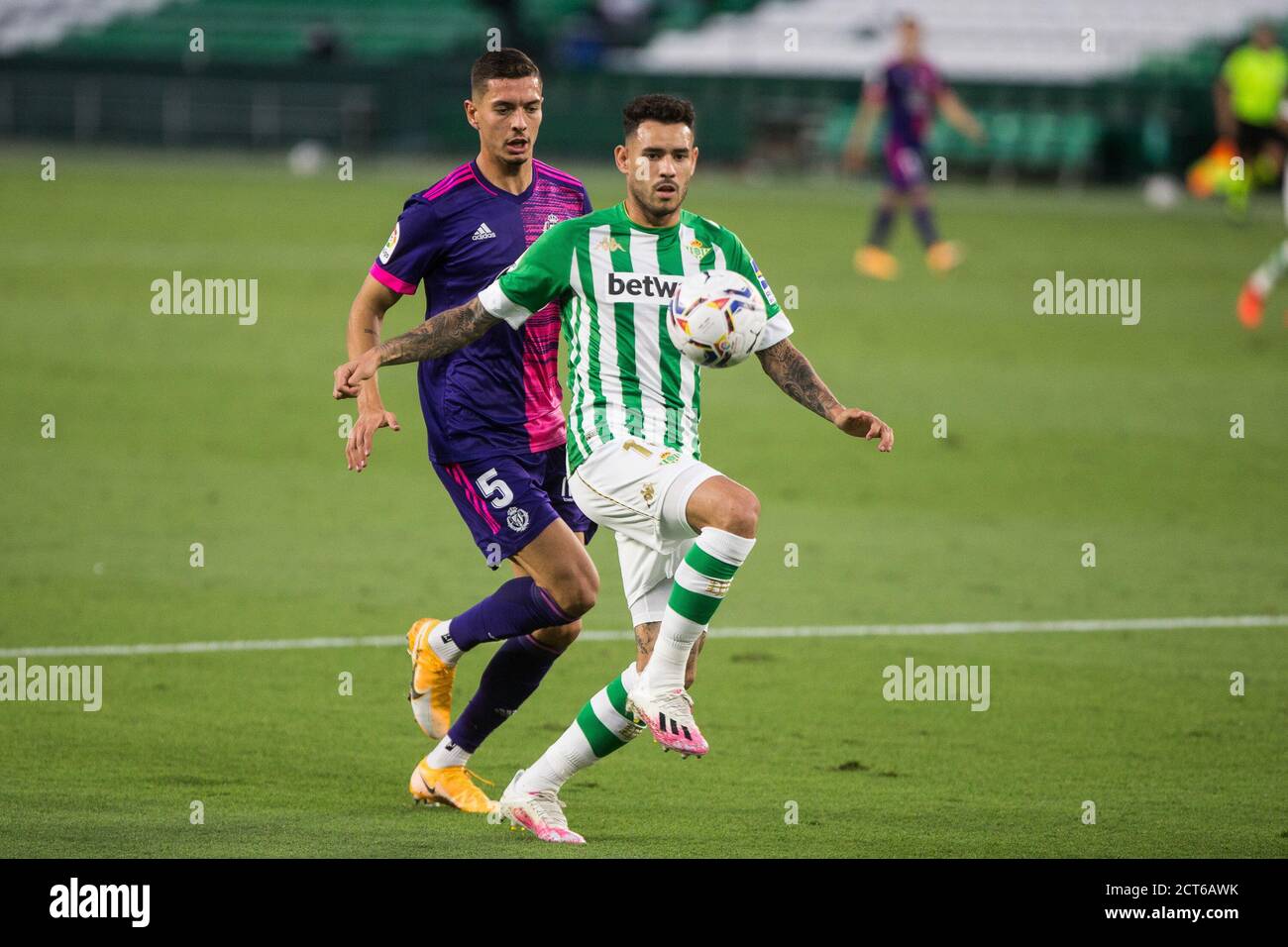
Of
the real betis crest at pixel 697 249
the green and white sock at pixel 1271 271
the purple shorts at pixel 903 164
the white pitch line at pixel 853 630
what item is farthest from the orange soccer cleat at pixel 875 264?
the real betis crest at pixel 697 249

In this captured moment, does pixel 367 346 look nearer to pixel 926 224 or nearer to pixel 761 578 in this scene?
pixel 761 578

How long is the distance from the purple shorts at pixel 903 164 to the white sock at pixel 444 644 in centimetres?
1497

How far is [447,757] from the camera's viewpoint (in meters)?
6.47

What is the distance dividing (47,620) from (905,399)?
313 inches

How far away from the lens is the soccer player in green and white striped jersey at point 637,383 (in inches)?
222

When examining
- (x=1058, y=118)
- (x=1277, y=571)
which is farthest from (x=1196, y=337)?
(x=1058, y=118)

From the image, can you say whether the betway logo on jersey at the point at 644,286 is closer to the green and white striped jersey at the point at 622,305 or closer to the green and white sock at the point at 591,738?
the green and white striped jersey at the point at 622,305

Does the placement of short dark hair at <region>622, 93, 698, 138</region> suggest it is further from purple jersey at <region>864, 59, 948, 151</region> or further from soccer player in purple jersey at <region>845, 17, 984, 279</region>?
purple jersey at <region>864, 59, 948, 151</region>

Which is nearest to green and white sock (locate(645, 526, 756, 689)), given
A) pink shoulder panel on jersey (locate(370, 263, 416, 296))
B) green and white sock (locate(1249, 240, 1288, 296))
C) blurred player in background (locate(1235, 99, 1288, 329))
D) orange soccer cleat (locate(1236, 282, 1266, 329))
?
pink shoulder panel on jersey (locate(370, 263, 416, 296))

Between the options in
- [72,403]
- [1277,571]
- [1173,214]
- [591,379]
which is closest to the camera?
[591,379]

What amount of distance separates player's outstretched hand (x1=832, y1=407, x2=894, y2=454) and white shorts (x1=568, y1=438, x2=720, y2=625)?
0.40 metres

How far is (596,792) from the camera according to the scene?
6586 millimetres

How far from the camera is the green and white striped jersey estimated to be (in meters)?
5.80

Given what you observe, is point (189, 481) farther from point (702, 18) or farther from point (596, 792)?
point (702, 18)
